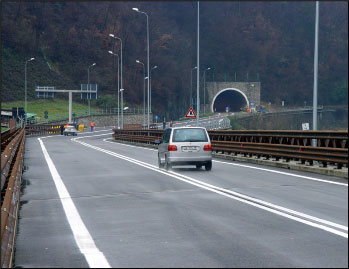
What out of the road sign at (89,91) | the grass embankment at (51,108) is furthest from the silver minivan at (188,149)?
the grass embankment at (51,108)

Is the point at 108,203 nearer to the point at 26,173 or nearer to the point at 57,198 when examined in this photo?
the point at 57,198

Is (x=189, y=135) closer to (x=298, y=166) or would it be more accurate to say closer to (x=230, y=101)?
(x=298, y=166)

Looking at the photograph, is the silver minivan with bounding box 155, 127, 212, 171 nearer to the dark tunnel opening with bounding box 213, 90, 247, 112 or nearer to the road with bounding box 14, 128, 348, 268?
the road with bounding box 14, 128, 348, 268

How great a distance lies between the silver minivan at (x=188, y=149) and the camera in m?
20.7

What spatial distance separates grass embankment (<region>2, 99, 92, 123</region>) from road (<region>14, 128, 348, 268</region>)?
3226 inches

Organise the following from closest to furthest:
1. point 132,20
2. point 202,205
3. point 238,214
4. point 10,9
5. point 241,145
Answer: point 238,214, point 202,205, point 241,145, point 10,9, point 132,20

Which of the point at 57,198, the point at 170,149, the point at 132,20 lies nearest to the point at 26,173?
the point at 170,149

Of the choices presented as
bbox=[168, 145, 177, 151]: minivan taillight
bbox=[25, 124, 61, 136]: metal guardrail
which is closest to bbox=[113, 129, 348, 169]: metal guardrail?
bbox=[168, 145, 177, 151]: minivan taillight

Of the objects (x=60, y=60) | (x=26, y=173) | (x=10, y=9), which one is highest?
(x=10, y=9)

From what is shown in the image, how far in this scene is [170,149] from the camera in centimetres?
2088

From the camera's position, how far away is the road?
6.66m

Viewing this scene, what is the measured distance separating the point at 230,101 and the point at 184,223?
134 m

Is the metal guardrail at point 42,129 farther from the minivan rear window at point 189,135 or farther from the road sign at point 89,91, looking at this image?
the minivan rear window at point 189,135

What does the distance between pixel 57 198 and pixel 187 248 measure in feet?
20.3
